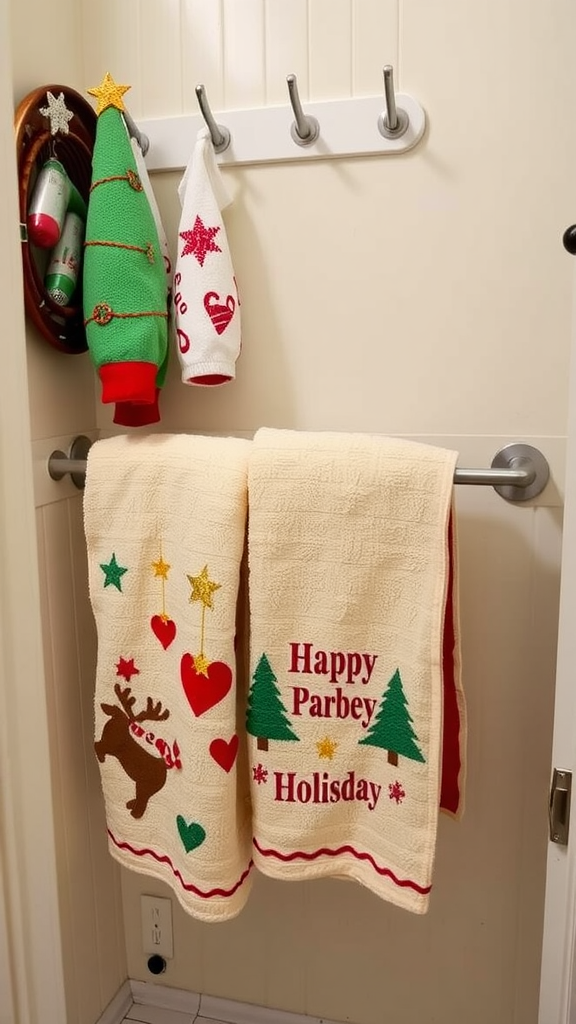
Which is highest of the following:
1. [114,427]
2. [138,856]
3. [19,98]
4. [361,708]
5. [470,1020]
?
[19,98]

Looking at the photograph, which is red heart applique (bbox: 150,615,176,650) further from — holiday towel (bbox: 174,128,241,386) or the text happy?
holiday towel (bbox: 174,128,241,386)

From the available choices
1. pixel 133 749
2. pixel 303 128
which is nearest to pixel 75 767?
pixel 133 749

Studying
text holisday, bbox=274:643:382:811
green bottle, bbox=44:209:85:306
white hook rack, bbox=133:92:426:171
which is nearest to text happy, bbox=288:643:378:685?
text holisday, bbox=274:643:382:811

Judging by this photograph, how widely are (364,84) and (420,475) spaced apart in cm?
52

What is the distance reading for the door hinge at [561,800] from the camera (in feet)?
2.51

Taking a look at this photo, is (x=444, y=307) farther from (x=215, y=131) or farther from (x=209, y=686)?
(x=209, y=686)

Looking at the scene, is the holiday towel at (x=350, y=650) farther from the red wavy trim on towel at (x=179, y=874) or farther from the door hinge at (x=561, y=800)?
the door hinge at (x=561, y=800)

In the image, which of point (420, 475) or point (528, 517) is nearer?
point (420, 475)

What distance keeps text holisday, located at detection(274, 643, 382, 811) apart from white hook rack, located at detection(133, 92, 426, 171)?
25.0 inches

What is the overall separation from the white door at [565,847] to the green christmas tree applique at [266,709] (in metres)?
0.32

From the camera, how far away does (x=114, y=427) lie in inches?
47.0

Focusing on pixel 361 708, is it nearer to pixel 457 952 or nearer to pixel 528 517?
pixel 528 517

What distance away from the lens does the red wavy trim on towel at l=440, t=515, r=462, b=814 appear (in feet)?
3.25

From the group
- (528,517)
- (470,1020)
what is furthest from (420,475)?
(470,1020)
